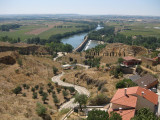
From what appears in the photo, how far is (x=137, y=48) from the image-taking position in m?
77.7

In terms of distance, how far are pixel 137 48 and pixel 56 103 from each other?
5740 centimetres

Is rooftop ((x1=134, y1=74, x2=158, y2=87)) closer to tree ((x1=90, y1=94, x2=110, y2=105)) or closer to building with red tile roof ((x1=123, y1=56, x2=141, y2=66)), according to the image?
tree ((x1=90, y1=94, x2=110, y2=105))

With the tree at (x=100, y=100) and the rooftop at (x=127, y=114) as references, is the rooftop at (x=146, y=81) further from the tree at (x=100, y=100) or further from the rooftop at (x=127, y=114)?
the rooftop at (x=127, y=114)

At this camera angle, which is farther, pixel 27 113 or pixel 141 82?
pixel 141 82

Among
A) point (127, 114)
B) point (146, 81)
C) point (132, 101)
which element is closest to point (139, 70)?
point (146, 81)

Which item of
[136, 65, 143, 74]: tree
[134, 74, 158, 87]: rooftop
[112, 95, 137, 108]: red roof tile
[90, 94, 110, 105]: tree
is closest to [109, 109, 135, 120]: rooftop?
[112, 95, 137, 108]: red roof tile

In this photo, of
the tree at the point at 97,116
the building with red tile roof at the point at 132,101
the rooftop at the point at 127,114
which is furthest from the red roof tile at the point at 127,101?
the tree at the point at 97,116

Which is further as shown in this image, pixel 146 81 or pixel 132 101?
pixel 146 81

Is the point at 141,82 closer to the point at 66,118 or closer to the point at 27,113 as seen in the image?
the point at 66,118

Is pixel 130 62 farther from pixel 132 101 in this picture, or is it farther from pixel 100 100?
pixel 132 101

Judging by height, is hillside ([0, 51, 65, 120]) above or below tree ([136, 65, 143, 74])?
below

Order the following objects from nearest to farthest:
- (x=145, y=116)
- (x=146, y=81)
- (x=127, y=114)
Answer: (x=145, y=116) → (x=127, y=114) → (x=146, y=81)

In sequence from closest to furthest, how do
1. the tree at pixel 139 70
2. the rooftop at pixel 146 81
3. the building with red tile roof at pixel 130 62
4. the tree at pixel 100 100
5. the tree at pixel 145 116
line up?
1. the tree at pixel 145 116
2. the tree at pixel 100 100
3. the rooftop at pixel 146 81
4. the tree at pixel 139 70
5. the building with red tile roof at pixel 130 62

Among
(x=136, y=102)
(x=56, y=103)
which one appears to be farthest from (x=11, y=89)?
(x=136, y=102)
